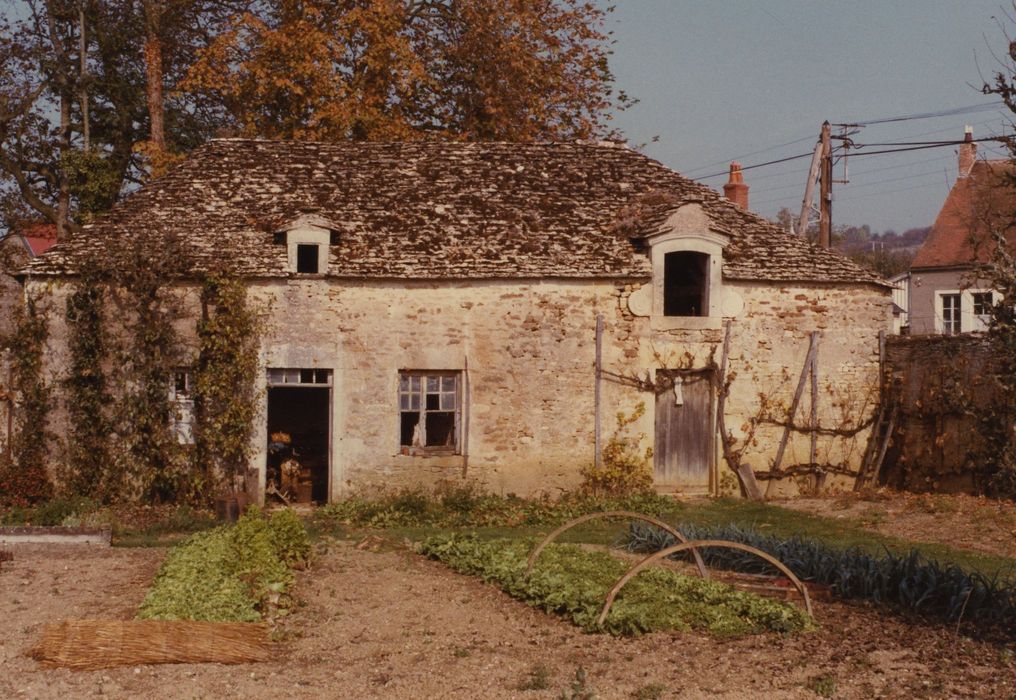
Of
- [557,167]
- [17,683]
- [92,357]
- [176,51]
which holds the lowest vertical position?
[17,683]

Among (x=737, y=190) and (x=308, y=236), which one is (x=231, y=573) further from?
(x=737, y=190)

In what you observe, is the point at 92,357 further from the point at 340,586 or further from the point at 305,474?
the point at 340,586

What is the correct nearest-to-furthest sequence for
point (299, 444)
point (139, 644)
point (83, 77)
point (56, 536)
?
point (139, 644) → point (56, 536) → point (299, 444) → point (83, 77)

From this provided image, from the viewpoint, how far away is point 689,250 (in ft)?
59.7

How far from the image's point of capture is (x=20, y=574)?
38.1ft

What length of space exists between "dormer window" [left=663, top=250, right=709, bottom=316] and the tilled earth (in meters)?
9.50

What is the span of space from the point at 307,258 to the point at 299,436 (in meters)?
4.37

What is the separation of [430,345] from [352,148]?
199 inches

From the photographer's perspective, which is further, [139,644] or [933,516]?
[933,516]

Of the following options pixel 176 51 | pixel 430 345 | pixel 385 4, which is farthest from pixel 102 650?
pixel 176 51

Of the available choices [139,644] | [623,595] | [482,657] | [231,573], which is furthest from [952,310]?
[139,644]

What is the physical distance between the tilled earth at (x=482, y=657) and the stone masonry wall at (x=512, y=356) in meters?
6.46

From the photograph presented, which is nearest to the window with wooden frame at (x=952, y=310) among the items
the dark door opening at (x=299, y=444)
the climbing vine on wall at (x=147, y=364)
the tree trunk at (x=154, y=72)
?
the dark door opening at (x=299, y=444)

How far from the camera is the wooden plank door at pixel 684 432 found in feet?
60.7
